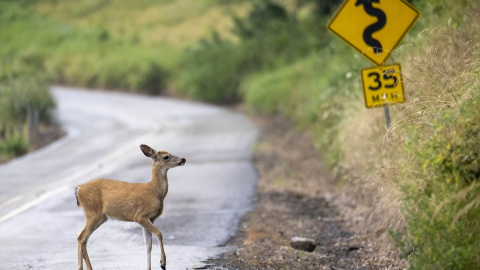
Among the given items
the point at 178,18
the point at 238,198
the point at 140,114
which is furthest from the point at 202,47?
the point at 238,198

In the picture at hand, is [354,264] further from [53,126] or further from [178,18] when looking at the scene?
[178,18]

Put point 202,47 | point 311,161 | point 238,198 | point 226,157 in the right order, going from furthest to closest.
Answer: point 202,47, point 226,157, point 311,161, point 238,198

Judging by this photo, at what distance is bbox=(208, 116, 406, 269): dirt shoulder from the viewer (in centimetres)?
905

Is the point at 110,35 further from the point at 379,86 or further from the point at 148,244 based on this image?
the point at 148,244

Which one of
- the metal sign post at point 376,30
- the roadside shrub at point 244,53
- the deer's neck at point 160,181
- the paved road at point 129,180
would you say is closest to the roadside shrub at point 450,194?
the deer's neck at point 160,181

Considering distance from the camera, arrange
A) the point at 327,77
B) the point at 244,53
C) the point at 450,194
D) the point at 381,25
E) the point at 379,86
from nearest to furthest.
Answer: the point at 450,194, the point at 379,86, the point at 381,25, the point at 327,77, the point at 244,53

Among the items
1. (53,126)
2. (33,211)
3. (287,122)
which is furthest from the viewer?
(53,126)

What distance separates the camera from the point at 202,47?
47.2 metres

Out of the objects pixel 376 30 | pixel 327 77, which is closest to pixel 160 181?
pixel 376 30

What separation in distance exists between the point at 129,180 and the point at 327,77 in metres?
6.58

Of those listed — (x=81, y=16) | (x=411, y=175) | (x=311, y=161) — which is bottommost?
(x=81, y=16)

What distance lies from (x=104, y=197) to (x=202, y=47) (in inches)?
1560

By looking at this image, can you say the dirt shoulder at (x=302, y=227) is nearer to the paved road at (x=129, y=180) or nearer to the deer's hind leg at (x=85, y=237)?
the paved road at (x=129, y=180)

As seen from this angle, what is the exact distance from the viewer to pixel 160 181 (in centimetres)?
807
